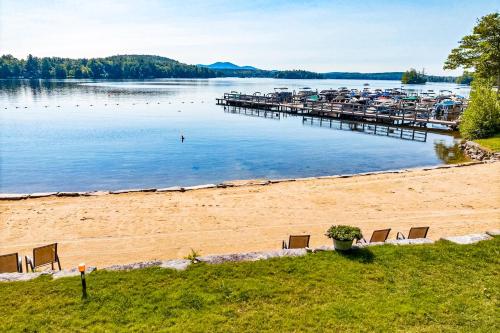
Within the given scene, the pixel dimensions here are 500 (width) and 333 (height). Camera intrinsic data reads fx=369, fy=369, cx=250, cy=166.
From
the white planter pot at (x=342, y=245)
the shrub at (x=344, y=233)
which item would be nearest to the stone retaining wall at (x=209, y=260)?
the white planter pot at (x=342, y=245)

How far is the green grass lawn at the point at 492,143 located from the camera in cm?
2459

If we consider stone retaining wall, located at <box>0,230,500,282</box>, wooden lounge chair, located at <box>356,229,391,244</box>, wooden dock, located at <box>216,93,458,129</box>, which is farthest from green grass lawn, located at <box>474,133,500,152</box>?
wooden lounge chair, located at <box>356,229,391,244</box>

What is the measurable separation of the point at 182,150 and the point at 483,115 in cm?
2414

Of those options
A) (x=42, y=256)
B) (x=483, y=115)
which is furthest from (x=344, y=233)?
(x=483, y=115)

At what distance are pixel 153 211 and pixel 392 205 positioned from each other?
9227 millimetres

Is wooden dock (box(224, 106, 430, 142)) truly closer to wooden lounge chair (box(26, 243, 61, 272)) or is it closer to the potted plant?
the potted plant

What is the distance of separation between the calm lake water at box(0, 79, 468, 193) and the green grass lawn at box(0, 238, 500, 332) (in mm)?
13903

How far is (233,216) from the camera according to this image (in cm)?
1334

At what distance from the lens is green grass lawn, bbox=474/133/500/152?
80.7ft

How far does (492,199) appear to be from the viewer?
14.6 meters

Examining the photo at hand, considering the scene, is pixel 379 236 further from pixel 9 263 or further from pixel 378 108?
pixel 378 108

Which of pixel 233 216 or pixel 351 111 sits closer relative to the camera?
pixel 233 216

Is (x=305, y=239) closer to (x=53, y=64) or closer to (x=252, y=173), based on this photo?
(x=252, y=173)

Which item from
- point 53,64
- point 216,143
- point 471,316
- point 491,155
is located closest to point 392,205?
point 471,316
